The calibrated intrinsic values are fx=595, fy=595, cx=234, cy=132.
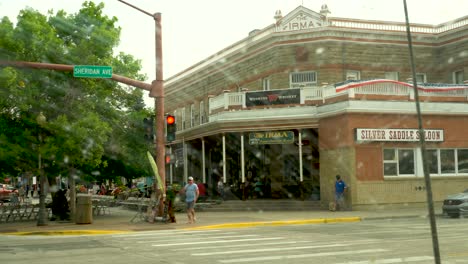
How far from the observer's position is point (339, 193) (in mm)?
26672

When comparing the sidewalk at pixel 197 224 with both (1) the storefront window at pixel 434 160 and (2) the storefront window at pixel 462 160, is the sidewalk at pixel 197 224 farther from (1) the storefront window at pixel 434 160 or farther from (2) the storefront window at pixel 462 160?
(2) the storefront window at pixel 462 160

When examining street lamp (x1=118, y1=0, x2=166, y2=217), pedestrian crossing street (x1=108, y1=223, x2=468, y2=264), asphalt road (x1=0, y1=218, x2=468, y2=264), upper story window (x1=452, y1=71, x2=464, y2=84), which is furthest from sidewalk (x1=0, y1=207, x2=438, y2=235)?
upper story window (x1=452, y1=71, x2=464, y2=84)

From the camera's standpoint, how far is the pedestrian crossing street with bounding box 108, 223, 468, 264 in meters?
11.4

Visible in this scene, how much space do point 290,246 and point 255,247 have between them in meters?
0.81

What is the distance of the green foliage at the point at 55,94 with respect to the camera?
21.5 metres

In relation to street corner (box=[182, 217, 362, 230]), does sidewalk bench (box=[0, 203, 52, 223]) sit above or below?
above

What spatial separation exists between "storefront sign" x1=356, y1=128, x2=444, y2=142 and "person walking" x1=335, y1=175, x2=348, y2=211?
Result: 2094 millimetres

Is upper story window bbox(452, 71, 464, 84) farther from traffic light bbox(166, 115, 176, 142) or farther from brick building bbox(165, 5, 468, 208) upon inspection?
traffic light bbox(166, 115, 176, 142)

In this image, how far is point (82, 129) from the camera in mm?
21484

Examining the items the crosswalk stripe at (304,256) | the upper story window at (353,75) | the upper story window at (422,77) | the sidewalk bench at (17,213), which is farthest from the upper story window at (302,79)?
the crosswalk stripe at (304,256)

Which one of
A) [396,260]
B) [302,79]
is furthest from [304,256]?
[302,79]

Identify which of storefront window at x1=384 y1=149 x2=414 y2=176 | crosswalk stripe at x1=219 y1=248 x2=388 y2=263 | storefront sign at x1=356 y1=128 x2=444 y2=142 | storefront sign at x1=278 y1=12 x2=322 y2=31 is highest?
storefront sign at x1=278 y1=12 x2=322 y2=31

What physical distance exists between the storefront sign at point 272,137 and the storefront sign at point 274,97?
153cm

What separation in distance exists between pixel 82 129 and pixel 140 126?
5638mm
